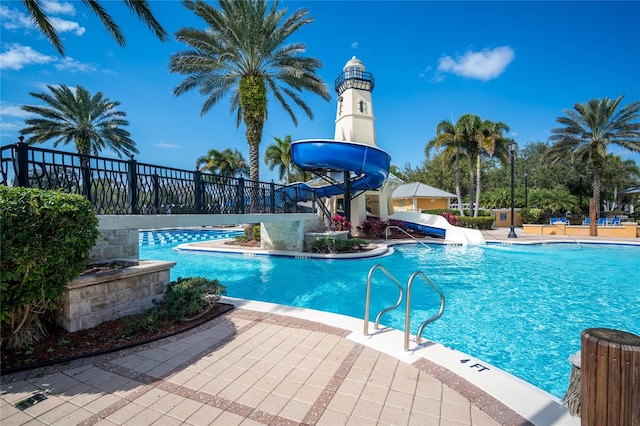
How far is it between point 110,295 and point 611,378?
603 centimetres

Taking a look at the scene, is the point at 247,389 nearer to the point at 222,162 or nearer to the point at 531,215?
the point at 531,215

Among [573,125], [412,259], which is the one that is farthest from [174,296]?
[573,125]

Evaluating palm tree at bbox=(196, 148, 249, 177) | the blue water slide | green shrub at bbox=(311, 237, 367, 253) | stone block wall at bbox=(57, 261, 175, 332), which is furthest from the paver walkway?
palm tree at bbox=(196, 148, 249, 177)

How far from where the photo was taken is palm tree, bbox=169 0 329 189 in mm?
13805

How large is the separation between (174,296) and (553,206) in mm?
33276

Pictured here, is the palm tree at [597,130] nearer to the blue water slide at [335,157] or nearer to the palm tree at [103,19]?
the blue water slide at [335,157]

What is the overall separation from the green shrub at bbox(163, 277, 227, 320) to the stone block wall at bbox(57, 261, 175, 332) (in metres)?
0.33

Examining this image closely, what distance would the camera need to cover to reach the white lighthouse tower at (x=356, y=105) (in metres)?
21.1

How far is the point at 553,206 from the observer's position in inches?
1097

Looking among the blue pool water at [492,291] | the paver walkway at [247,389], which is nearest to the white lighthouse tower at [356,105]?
the blue pool water at [492,291]

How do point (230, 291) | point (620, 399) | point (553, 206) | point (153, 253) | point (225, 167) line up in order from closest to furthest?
point (620, 399)
point (230, 291)
point (153, 253)
point (553, 206)
point (225, 167)

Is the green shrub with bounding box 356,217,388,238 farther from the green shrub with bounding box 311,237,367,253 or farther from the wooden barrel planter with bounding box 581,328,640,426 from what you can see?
the wooden barrel planter with bounding box 581,328,640,426

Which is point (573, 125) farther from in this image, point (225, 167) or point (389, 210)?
point (225, 167)

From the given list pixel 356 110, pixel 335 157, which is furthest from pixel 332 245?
pixel 356 110
